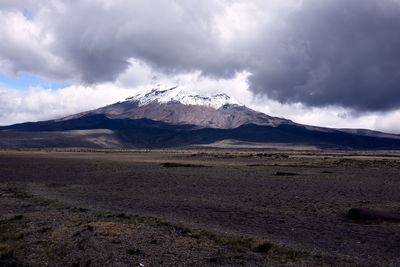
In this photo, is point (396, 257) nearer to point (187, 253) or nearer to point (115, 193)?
point (187, 253)

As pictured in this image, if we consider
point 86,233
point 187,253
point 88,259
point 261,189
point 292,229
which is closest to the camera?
point 88,259

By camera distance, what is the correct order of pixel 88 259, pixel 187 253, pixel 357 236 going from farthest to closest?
pixel 357 236, pixel 187 253, pixel 88 259

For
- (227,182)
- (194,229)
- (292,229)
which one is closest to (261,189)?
(227,182)

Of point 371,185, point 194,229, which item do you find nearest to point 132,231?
point 194,229

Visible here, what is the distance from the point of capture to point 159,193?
24203 millimetres

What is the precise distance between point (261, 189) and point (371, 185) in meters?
10.8

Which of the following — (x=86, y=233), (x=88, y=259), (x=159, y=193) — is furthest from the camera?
(x=159, y=193)

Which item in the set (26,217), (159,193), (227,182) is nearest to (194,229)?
(26,217)

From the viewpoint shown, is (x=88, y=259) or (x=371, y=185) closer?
(x=88, y=259)

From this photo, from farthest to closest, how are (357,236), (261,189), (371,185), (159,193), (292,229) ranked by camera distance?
(371,185) < (261,189) < (159,193) < (292,229) < (357,236)

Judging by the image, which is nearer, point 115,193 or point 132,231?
point 132,231

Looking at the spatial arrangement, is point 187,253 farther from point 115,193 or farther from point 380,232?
point 115,193

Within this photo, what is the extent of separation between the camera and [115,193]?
79.5 ft

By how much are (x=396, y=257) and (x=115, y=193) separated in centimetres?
1876
